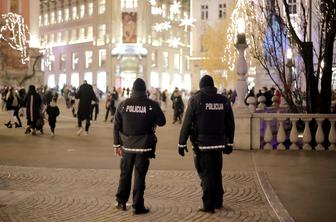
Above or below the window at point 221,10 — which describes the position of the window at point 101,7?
above

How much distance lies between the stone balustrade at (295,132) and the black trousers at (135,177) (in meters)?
7.05

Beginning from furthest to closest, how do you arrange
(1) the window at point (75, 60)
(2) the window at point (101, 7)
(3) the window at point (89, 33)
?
(1) the window at point (75, 60)
(3) the window at point (89, 33)
(2) the window at point (101, 7)

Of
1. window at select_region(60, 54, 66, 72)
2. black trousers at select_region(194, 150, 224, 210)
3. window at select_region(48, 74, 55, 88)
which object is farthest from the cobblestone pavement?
window at select_region(48, 74, 55, 88)

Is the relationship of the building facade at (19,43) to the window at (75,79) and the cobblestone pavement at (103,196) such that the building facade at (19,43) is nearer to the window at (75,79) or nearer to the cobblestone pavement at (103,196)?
the window at (75,79)

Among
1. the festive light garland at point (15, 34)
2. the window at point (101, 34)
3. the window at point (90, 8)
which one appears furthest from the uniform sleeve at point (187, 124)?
the window at point (90, 8)

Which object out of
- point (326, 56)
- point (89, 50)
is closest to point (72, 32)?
point (89, 50)

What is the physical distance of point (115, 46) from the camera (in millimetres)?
73250

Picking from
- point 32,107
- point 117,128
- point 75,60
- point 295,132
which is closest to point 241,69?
point 295,132

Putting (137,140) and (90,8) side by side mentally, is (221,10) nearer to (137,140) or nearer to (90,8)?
(90,8)

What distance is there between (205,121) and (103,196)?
2.09 metres

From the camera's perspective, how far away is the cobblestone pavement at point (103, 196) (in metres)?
7.29

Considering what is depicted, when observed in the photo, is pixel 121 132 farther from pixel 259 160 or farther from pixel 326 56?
pixel 326 56

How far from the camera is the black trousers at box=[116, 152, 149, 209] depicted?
24.4ft

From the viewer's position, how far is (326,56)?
15555 mm
